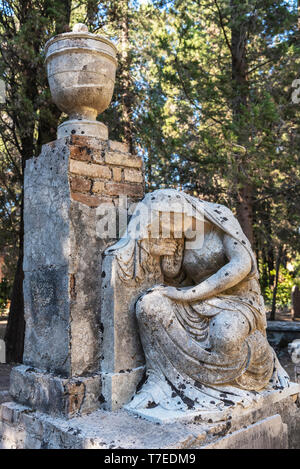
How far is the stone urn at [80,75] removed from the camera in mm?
3000

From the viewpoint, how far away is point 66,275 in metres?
2.77

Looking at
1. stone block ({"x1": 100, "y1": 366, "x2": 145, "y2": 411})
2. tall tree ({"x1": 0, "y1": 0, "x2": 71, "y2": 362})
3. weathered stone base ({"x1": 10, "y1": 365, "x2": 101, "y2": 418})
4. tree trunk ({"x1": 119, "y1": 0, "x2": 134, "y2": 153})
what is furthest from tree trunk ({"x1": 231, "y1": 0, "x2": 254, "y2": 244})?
weathered stone base ({"x1": 10, "y1": 365, "x2": 101, "y2": 418})

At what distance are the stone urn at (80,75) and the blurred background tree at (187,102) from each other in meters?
3.42

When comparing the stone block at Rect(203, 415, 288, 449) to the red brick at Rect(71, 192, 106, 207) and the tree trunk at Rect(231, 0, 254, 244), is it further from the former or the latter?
the tree trunk at Rect(231, 0, 254, 244)

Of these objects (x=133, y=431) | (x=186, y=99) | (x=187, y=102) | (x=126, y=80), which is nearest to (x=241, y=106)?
(x=186, y=99)

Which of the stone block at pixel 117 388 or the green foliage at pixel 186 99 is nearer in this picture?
the stone block at pixel 117 388

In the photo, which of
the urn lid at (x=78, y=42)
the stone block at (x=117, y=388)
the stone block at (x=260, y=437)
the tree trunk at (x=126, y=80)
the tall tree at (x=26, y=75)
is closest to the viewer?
the stone block at (x=260, y=437)

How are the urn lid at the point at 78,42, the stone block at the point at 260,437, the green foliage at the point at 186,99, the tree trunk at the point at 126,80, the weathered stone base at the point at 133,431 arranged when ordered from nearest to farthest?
the weathered stone base at the point at 133,431
the stone block at the point at 260,437
the urn lid at the point at 78,42
the green foliage at the point at 186,99
the tree trunk at the point at 126,80

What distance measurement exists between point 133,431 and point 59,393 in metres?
0.54

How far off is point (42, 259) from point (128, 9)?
6253mm

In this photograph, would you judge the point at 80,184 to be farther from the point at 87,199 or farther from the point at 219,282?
the point at 219,282

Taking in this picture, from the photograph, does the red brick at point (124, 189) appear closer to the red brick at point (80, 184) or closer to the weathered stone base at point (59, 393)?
the red brick at point (80, 184)

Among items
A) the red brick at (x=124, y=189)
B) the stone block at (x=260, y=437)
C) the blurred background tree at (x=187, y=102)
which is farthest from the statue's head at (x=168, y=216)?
the blurred background tree at (x=187, y=102)
